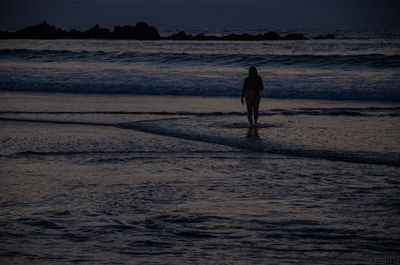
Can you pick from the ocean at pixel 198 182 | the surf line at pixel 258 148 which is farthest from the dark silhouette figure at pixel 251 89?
the surf line at pixel 258 148

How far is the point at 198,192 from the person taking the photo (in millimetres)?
6664

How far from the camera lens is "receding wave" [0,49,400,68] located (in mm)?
31047

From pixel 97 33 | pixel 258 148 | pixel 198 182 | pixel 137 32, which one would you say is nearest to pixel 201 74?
pixel 258 148

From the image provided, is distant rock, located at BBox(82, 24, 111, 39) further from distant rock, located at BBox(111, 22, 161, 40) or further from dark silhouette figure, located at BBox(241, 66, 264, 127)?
dark silhouette figure, located at BBox(241, 66, 264, 127)

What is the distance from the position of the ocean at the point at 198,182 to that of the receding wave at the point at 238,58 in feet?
40.6

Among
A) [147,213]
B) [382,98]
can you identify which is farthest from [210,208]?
[382,98]

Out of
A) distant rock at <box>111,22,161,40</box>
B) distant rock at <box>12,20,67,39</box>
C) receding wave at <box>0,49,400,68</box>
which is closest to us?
receding wave at <box>0,49,400,68</box>

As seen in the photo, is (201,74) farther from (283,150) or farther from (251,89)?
(283,150)

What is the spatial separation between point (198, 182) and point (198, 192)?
0.55 meters

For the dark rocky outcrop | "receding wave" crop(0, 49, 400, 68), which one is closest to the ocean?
"receding wave" crop(0, 49, 400, 68)

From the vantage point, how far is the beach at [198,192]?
189 inches

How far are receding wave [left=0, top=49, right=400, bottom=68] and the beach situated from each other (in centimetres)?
1813

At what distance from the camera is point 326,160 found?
890 cm

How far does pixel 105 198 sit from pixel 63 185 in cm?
86
